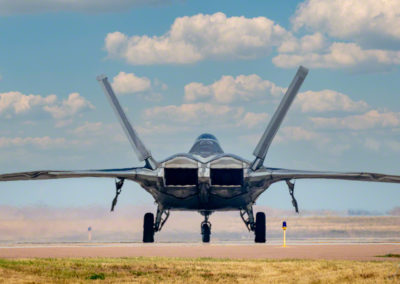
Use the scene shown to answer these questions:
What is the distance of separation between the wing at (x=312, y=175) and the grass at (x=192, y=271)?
8.75 meters

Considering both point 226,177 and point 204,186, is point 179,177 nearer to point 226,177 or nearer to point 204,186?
point 204,186

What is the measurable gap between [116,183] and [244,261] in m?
11.3

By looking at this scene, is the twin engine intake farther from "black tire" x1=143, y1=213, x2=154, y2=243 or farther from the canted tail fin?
"black tire" x1=143, y1=213, x2=154, y2=243

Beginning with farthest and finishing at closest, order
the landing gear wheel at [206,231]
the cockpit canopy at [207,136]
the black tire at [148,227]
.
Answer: the landing gear wheel at [206,231]
the cockpit canopy at [207,136]
the black tire at [148,227]

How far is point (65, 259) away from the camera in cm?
2334

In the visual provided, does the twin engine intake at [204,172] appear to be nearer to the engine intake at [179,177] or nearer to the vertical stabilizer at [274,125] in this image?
the engine intake at [179,177]

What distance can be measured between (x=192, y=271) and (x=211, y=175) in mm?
10343

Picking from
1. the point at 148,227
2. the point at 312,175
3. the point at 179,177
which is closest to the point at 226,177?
the point at 179,177

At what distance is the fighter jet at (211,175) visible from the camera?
98.6 ft

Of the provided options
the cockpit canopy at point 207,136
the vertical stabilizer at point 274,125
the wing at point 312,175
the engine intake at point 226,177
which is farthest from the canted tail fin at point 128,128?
the wing at point 312,175

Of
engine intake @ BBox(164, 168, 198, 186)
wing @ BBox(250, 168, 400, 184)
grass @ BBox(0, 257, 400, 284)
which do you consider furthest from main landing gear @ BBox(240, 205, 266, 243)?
grass @ BBox(0, 257, 400, 284)

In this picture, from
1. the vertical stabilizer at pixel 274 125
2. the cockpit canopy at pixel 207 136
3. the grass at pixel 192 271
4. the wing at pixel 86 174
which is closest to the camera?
the grass at pixel 192 271

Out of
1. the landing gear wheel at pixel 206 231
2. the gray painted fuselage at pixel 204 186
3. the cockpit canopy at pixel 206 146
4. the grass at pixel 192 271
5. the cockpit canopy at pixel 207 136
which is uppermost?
the cockpit canopy at pixel 207 136

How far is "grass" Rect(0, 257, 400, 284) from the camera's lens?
18.5 m
